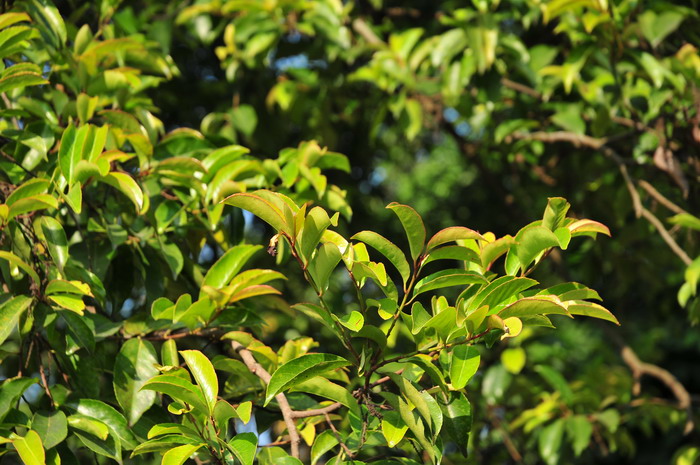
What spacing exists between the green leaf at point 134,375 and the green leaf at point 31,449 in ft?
0.52

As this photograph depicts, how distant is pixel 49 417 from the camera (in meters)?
1.20

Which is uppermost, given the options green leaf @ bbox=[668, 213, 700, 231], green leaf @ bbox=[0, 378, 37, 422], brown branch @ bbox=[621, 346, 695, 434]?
green leaf @ bbox=[0, 378, 37, 422]

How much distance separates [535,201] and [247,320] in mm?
2134

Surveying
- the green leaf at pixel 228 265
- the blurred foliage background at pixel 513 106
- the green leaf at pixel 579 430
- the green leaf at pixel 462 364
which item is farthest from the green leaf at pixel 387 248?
the green leaf at pixel 579 430

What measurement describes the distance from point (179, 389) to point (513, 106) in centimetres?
190

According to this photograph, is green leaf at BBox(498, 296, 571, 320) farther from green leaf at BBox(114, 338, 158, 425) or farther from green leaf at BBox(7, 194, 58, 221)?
green leaf at BBox(7, 194, 58, 221)

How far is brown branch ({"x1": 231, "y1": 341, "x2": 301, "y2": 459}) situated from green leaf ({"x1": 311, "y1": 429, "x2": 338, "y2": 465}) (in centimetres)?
3

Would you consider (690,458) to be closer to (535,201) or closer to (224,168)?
(535,201)

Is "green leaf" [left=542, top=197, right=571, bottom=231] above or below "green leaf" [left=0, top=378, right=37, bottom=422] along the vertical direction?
above

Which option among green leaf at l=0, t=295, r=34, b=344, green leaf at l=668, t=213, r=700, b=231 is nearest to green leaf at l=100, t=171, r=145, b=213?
green leaf at l=0, t=295, r=34, b=344

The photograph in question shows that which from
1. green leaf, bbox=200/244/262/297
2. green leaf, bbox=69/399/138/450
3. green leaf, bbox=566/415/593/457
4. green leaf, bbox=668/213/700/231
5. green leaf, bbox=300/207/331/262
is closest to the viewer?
green leaf, bbox=300/207/331/262

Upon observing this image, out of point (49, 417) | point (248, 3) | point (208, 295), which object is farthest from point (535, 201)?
point (49, 417)

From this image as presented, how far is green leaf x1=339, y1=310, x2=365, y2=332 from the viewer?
1.03 metres

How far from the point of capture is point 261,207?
3.31ft
